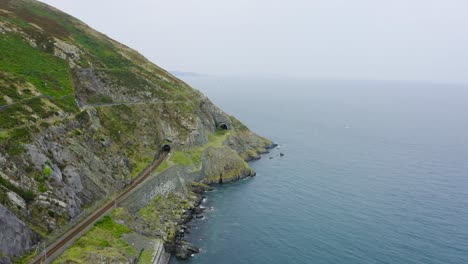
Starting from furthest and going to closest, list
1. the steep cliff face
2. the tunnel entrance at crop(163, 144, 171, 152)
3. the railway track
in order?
the tunnel entrance at crop(163, 144, 171, 152)
the steep cliff face
the railway track

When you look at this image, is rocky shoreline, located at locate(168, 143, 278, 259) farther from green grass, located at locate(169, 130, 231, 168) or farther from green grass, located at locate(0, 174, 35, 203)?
green grass, located at locate(0, 174, 35, 203)

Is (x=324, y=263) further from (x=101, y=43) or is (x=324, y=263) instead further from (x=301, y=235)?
(x=101, y=43)

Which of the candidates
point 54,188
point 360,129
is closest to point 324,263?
point 54,188

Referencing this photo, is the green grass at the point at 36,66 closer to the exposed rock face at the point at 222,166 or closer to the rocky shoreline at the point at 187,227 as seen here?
the rocky shoreline at the point at 187,227

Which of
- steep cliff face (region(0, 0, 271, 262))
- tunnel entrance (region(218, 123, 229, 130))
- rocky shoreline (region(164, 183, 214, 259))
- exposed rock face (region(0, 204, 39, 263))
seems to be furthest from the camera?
tunnel entrance (region(218, 123, 229, 130))

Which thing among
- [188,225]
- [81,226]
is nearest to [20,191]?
[81,226]

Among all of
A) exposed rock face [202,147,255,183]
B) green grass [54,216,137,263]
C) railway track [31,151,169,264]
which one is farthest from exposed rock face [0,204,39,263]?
exposed rock face [202,147,255,183]
